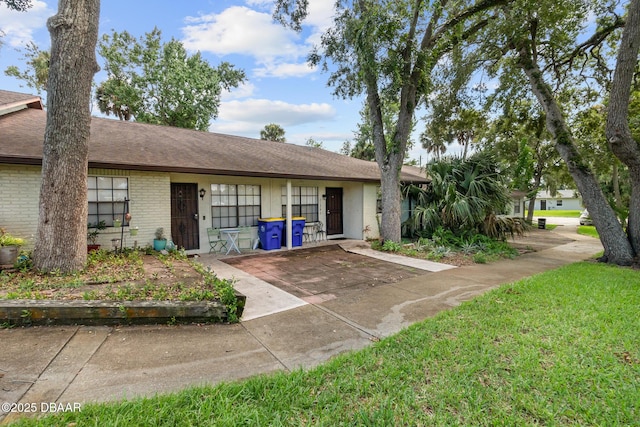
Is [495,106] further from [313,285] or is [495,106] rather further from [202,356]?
[202,356]

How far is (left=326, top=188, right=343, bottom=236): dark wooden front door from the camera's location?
40.7ft

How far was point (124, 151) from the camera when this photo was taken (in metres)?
7.50

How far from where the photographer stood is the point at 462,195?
33.7 ft

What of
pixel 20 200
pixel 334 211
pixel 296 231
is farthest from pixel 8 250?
pixel 334 211

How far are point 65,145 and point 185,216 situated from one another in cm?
404

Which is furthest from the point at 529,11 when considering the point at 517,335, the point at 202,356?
the point at 202,356

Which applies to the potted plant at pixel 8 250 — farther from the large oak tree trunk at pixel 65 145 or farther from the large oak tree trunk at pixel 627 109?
the large oak tree trunk at pixel 627 109

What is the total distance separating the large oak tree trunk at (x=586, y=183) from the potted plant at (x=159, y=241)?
11.7 meters

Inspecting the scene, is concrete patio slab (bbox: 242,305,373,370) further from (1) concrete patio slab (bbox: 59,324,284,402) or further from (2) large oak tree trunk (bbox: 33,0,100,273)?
(2) large oak tree trunk (bbox: 33,0,100,273)

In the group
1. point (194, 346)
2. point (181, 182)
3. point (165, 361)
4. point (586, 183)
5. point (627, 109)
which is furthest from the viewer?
point (181, 182)

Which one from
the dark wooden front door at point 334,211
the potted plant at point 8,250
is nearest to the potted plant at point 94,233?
the potted plant at point 8,250

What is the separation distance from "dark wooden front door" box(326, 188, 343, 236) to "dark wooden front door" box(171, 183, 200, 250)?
5.30 meters

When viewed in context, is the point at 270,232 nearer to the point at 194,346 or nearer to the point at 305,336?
the point at 305,336

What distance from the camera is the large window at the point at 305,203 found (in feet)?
37.2
